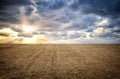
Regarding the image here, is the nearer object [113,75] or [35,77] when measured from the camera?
[35,77]

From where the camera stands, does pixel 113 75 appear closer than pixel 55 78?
No

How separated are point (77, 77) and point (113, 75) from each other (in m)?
2.91

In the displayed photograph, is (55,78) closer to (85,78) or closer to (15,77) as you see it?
(85,78)

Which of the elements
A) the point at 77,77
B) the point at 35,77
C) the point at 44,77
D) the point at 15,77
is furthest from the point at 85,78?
the point at 15,77

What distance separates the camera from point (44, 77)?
1037 centimetres

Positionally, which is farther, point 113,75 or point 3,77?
point 113,75

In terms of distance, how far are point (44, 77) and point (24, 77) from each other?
4.57ft

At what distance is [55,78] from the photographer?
33.1 feet

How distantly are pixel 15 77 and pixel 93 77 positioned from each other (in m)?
5.55

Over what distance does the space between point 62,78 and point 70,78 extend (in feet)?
1.84

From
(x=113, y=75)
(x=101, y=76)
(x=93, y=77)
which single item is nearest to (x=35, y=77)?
(x=93, y=77)

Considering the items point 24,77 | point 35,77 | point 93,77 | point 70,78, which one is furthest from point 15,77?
point 93,77

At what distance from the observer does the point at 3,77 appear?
10312 millimetres

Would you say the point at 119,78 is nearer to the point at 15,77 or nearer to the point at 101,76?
the point at 101,76
